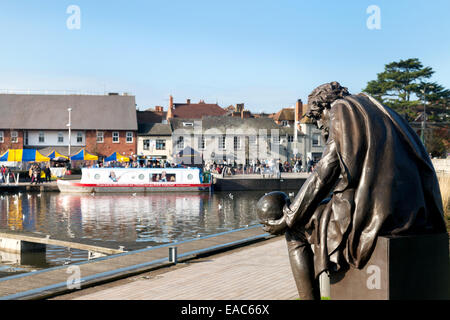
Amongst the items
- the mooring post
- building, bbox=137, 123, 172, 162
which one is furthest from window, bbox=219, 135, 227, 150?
the mooring post

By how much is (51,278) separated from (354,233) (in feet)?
20.5

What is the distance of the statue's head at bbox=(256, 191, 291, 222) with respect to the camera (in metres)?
4.65

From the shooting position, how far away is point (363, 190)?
4066mm

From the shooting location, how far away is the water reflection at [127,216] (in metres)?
21.1

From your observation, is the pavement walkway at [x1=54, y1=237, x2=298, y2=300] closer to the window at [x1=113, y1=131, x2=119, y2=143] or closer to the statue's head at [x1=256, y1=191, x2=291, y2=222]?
the statue's head at [x1=256, y1=191, x2=291, y2=222]

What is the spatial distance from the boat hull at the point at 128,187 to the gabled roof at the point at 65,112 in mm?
21757

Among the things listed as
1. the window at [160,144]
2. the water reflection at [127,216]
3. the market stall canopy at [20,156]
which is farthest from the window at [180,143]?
the water reflection at [127,216]

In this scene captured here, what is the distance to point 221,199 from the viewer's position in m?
37.2

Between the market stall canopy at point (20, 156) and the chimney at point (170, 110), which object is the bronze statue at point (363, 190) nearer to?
the market stall canopy at point (20, 156)

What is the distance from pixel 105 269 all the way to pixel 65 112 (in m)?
57.4

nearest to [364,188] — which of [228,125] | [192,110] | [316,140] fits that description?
[228,125]
